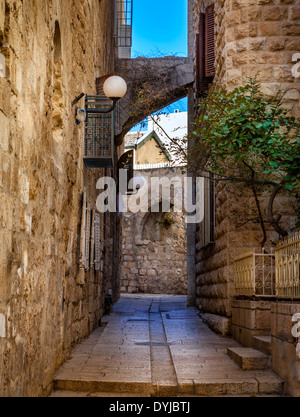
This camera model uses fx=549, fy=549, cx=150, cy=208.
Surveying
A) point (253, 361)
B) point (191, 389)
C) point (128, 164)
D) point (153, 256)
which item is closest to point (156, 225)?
point (153, 256)

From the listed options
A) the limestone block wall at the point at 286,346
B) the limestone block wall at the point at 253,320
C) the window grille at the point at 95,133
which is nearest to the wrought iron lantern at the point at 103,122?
the window grille at the point at 95,133

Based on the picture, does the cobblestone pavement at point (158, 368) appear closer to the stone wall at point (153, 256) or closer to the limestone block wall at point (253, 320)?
the limestone block wall at point (253, 320)

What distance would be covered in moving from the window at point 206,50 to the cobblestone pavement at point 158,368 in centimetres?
477

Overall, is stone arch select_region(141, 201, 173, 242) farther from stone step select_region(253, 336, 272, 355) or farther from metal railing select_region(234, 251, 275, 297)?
stone step select_region(253, 336, 272, 355)

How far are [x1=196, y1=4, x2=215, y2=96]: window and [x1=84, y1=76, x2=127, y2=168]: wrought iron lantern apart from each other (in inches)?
99.0

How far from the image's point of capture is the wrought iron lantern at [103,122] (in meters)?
7.54

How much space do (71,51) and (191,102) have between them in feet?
27.6

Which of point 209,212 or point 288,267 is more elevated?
point 209,212

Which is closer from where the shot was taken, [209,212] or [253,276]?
[253,276]

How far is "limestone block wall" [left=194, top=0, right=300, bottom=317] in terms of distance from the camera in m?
8.46

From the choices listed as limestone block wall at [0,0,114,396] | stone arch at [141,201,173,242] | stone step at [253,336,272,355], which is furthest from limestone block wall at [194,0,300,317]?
stone arch at [141,201,173,242]

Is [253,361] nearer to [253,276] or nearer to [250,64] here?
[253,276]

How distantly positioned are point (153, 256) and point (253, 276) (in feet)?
53.6

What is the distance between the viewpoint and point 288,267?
17.5 ft
